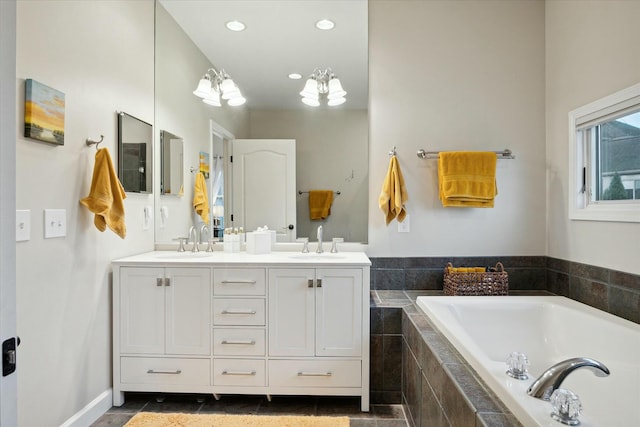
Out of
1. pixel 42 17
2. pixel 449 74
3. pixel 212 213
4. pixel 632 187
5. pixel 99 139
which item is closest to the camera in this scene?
pixel 42 17

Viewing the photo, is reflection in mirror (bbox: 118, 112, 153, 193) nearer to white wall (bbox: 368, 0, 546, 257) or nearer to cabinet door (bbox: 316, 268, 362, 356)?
cabinet door (bbox: 316, 268, 362, 356)

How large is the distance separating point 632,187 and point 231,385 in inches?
95.7

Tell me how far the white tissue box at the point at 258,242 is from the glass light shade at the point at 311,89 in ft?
3.39

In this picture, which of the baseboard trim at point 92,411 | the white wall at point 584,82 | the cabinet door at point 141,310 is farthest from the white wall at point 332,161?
the baseboard trim at point 92,411

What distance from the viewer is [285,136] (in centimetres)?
273

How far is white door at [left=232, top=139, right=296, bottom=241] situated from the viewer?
2.70 metres

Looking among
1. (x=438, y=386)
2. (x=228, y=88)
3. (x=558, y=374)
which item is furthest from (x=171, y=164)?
(x=558, y=374)

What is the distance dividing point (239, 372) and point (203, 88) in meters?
1.98

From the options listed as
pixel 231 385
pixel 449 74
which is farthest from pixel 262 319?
pixel 449 74

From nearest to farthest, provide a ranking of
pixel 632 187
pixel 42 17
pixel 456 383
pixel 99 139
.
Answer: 1. pixel 456 383
2. pixel 42 17
3. pixel 632 187
4. pixel 99 139

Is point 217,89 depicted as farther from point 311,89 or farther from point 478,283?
point 478,283

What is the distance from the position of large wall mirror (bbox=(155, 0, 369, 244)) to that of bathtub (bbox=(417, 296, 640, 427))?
35.6 inches

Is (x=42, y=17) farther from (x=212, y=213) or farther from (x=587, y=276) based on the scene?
(x=587, y=276)

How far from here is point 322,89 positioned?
270 cm
